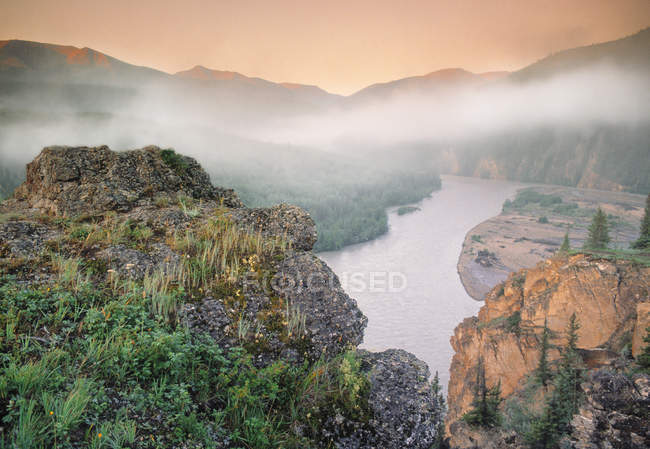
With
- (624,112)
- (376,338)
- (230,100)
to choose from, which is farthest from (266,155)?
(624,112)

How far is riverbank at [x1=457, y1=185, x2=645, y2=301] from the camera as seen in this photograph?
150 ft

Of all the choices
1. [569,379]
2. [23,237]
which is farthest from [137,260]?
[569,379]

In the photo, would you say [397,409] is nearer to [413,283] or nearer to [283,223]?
[283,223]

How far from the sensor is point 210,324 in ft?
10.9

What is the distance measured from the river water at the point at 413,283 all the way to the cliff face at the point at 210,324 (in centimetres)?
2560

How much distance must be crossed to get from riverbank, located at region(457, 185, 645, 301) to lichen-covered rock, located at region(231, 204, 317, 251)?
1530 inches

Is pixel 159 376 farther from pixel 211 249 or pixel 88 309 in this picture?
pixel 211 249

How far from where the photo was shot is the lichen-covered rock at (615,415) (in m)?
11.0

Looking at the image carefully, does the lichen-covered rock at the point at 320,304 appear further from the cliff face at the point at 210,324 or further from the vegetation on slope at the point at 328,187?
the vegetation on slope at the point at 328,187

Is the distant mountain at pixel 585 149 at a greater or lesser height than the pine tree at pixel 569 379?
greater

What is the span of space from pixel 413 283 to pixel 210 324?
40560 mm

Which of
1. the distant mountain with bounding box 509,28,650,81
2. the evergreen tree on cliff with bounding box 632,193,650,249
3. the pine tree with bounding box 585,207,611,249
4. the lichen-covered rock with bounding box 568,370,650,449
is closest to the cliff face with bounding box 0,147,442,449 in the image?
the lichen-covered rock with bounding box 568,370,650,449

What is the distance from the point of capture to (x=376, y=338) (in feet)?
97.5

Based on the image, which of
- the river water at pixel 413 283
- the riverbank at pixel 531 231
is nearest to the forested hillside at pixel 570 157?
the riverbank at pixel 531 231
